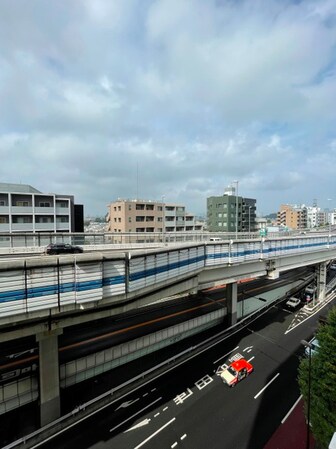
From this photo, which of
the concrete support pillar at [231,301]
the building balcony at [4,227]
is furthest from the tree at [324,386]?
the building balcony at [4,227]

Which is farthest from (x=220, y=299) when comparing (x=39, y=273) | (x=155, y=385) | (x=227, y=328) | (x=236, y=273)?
(x=39, y=273)

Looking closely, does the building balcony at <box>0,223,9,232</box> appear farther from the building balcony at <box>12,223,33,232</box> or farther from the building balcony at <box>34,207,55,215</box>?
the building balcony at <box>34,207,55,215</box>

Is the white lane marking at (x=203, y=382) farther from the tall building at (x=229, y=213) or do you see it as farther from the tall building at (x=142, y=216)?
the tall building at (x=229, y=213)

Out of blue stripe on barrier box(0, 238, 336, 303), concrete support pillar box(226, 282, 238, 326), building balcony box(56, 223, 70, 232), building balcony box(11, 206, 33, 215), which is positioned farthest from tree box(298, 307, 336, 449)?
building balcony box(11, 206, 33, 215)

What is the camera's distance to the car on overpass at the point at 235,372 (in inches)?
681

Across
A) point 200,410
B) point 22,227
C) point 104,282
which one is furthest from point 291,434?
point 22,227

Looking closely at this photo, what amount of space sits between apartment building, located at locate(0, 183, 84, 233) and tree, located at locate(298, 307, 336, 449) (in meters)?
46.3

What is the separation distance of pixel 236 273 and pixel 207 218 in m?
67.0

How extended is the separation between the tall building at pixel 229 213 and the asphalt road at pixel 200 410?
6153cm

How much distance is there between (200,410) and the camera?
49.7 ft

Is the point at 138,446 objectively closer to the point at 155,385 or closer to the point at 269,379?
the point at 155,385

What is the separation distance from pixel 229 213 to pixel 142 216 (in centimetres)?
3220

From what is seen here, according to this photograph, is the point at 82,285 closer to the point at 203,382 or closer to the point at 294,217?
the point at 203,382

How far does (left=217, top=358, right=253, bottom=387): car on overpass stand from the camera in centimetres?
1730
